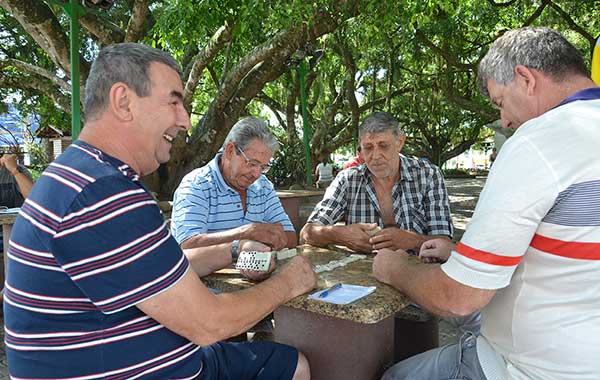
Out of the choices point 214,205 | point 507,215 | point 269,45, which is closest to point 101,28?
point 269,45

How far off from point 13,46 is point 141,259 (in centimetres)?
1468

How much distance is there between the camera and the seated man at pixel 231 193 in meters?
2.72

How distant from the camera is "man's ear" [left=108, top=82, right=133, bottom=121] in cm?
144

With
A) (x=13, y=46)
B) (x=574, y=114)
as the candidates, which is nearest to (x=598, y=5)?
(x=574, y=114)

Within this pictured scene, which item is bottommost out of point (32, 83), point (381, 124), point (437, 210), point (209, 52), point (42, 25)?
point (437, 210)

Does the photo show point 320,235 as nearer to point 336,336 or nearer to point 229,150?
point 229,150

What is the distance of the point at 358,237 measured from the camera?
2.70m

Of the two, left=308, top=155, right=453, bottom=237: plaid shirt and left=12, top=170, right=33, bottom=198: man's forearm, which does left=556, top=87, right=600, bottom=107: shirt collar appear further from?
left=12, top=170, right=33, bottom=198: man's forearm

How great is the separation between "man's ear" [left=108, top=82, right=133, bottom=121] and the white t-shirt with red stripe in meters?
1.08

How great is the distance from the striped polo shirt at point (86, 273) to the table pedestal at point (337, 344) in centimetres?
86

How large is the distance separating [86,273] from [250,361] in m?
0.91

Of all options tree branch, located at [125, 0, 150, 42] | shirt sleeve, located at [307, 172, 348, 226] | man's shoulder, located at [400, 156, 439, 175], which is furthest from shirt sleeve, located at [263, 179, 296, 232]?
tree branch, located at [125, 0, 150, 42]

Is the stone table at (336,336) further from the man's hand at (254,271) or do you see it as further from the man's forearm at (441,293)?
the man's forearm at (441,293)

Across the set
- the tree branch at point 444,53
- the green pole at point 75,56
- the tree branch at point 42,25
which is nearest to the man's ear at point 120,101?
the green pole at point 75,56
